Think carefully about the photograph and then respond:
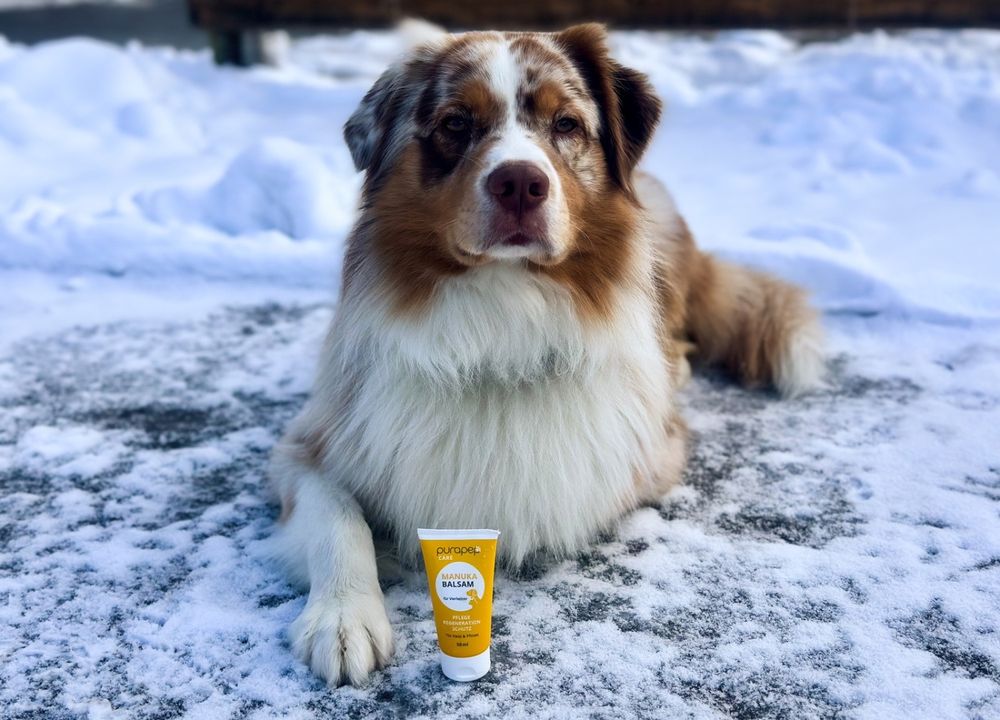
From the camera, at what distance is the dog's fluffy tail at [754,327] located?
13.4 feet

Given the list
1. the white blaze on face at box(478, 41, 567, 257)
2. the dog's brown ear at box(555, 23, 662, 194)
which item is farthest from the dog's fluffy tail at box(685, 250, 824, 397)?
the white blaze on face at box(478, 41, 567, 257)

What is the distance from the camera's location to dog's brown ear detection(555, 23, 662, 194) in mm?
Result: 3061

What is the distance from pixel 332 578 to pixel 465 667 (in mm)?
458

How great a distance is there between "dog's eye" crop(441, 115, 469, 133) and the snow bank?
9.04 ft

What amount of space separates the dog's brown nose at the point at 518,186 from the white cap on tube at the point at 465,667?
1.14 meters

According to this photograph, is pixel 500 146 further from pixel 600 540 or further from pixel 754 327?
pixel 754 327

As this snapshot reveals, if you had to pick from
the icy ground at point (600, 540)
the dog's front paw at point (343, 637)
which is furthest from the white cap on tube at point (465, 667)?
the dog's front paw at point (343, 637)

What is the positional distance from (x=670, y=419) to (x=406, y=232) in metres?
1.20

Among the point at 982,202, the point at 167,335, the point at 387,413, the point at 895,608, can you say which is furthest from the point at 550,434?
the point at 982,202

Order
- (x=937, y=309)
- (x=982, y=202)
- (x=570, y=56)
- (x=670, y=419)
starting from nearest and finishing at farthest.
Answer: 1. (x=570, y=56)
2. (x=670, y=419)
3. (x=937, y=309)
4. (x=982, y=202)

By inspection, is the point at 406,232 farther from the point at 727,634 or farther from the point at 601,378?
the point at 727,634

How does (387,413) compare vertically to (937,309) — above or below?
above

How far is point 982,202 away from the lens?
6.12 m

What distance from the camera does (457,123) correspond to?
2.80 m
